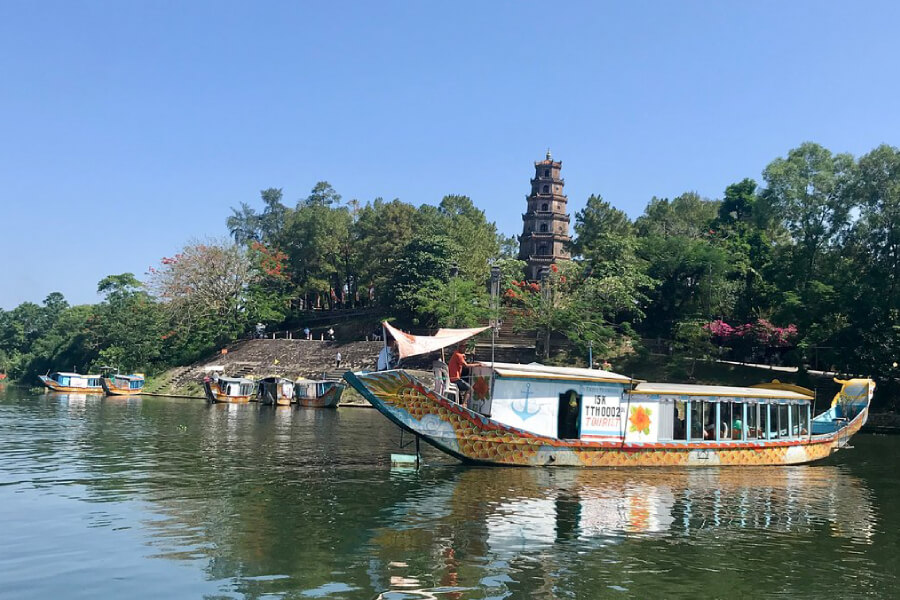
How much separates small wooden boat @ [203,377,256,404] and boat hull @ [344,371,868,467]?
91.4ft

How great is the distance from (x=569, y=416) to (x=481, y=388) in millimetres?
2293

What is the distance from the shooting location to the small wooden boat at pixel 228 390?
43.6 metres

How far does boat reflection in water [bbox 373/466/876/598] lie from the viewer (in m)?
10.8

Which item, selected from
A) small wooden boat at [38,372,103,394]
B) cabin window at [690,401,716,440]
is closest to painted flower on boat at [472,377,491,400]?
cabin window at [690,401,716,440]

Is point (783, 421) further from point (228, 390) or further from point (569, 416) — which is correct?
point (228, 390)

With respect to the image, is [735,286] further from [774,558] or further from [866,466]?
[774,558]

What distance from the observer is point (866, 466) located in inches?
849

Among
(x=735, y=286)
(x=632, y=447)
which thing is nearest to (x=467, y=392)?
(x=632, y=447)

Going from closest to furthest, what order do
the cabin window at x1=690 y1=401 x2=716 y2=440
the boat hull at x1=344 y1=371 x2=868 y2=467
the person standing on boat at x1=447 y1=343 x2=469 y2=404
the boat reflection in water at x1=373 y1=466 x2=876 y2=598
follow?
the boat reflection in water at x1=373 y1=466 x2=876 y2=598 → the boat hull at x1=344 y1=371 x2=868 y2=467 → the person standing on boat at x1=447 y1=343 x2=469 y2=404 → the cabin window at x1=690 y1=401 x2=716 y2=440

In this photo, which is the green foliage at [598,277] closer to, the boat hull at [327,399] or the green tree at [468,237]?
the green tree at [468,237]

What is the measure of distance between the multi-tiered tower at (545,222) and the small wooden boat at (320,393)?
87.0 ft

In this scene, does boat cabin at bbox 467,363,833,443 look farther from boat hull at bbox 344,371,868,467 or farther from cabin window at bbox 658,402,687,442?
boat hull at bbox 344,371,868,467

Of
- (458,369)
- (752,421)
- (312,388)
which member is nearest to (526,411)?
(458,369)

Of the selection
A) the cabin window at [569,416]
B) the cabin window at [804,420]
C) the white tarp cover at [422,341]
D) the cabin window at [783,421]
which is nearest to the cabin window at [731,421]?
the cabin window at [783,421]
